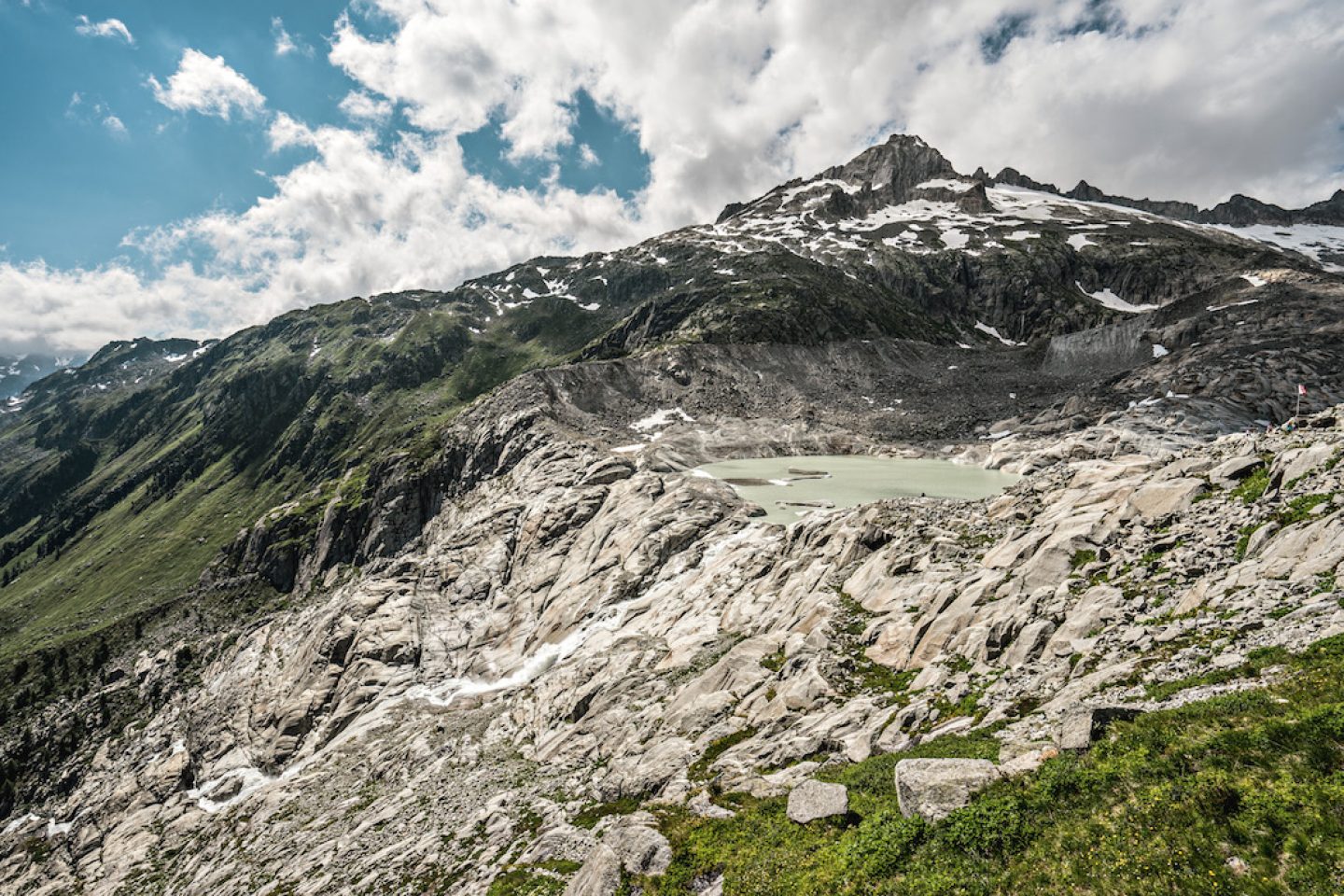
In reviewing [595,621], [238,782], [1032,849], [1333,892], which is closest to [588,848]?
[1032,849]

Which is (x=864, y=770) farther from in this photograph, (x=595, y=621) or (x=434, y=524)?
(x=434, y=524)

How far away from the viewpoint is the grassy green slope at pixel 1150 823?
855 cm

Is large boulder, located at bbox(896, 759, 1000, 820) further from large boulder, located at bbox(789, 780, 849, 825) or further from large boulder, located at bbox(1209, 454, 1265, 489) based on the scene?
large boulder, located at bbox(1209, 454, 1265, 489)

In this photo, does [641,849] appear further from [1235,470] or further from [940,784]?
[1235,470]

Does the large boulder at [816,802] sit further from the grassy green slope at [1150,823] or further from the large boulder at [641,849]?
the large boulder at [641,849]

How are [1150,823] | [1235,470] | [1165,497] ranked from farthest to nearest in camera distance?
[1165,497]
[1235,470]
[1150,823]

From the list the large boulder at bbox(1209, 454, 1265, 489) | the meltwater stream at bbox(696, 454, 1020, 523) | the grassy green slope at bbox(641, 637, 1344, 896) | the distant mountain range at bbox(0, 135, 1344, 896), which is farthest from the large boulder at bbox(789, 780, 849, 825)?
the meltwater stream at bbox(696, 454, 1020, 523)

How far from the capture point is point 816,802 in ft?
52.3

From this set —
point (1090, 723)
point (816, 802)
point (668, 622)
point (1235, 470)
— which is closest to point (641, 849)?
point (816, 802)

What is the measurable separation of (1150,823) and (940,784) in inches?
158

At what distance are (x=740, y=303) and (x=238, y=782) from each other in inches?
6016

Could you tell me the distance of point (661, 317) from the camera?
609ft

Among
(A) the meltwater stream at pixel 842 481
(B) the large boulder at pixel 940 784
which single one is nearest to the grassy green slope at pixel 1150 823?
(B) the large boulder at pixel 940 784

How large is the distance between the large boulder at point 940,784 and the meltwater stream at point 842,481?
1560 inches
